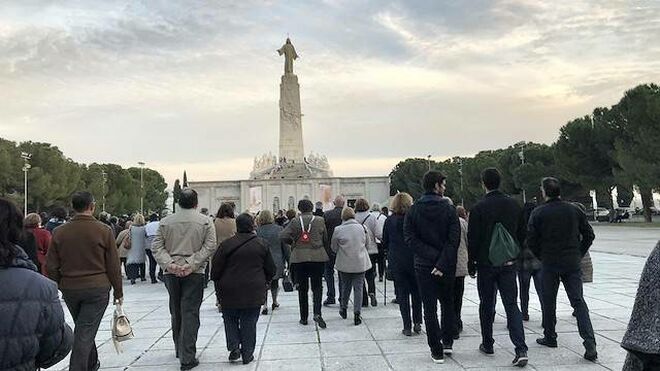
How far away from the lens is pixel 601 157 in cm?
4472

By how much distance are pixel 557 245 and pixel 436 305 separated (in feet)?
4.79

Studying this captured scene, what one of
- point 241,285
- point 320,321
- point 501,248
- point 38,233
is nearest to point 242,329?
point 241,285

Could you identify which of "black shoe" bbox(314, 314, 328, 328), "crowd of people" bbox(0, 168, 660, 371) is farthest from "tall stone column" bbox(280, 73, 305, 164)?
"crowd of people" bbox(0, 168, 660, 371)

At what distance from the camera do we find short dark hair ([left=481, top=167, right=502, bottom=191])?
6.21m

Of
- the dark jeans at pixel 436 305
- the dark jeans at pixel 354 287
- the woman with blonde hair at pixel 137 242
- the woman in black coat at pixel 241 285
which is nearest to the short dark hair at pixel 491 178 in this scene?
the dark jeans at pixel 436 305

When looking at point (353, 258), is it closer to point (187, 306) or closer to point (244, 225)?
point (244, 225)

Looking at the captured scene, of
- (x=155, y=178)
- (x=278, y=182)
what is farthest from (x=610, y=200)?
(x=155, y=178)

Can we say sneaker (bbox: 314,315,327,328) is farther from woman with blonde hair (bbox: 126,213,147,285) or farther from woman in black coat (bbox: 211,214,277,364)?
woman with blonde hair (bbox: 126,213,147,285)

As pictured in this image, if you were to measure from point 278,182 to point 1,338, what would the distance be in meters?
72.8

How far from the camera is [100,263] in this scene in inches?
210

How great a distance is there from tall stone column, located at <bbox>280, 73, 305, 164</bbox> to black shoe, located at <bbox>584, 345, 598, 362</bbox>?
67764mm

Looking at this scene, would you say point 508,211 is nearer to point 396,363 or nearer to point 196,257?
point 396,363

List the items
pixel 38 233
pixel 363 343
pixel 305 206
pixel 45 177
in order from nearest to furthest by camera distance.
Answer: pixel 363 343, pixel 305 206, pixel 38 233, pixel 45 177

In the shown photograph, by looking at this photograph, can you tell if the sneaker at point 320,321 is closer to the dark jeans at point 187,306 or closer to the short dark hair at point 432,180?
the dark jeans at point 187,306
